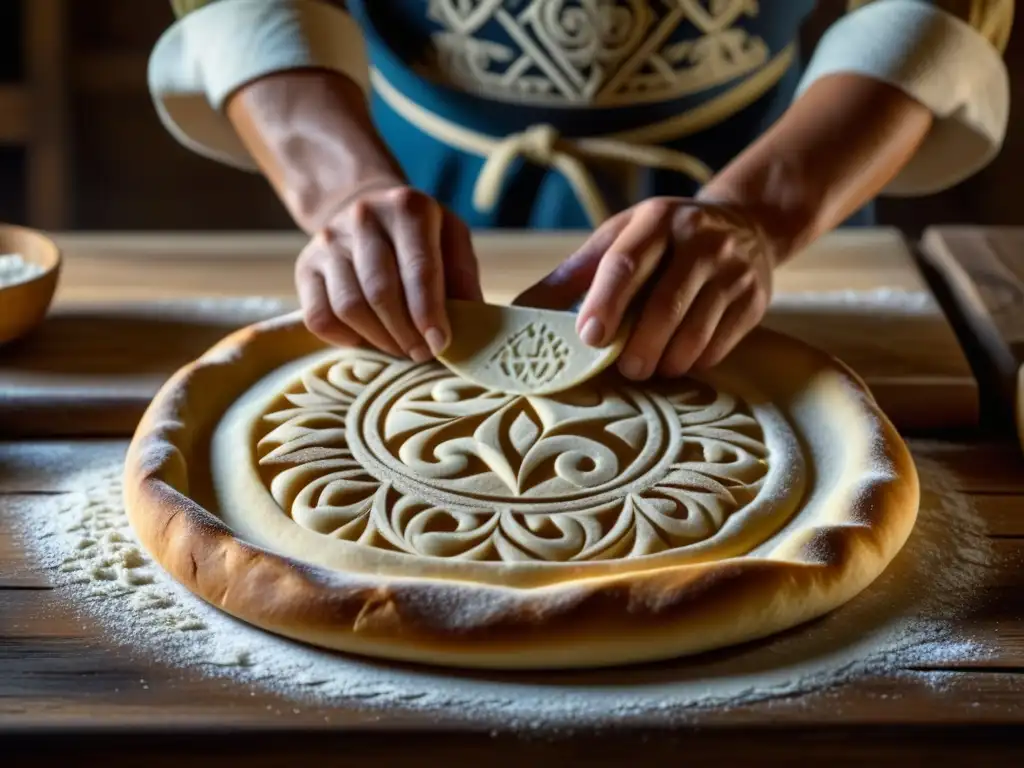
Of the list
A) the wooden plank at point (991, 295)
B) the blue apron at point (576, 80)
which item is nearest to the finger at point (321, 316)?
the blue apron at point (576, 80)

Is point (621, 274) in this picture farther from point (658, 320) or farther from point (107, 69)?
point (107, 69)

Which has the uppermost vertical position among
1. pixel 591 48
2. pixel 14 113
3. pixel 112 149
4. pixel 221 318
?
pixel 591 48

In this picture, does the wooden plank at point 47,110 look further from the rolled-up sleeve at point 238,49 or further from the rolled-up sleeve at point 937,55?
the rolled-up sleeve at point 937,55

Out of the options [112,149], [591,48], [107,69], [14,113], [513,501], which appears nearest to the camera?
[513,501]

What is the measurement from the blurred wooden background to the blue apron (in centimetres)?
105

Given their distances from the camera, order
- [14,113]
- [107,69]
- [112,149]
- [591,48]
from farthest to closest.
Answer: [112,149] → [107,69] → [14,113] → [591,48]

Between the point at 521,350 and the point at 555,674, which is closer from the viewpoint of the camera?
the point at 555,674

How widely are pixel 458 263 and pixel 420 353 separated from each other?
0.36 feet

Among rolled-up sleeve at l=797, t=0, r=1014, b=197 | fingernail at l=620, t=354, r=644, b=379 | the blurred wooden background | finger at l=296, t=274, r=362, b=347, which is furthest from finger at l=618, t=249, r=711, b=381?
the blurred wooden background

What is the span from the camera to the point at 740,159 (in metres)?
1.18

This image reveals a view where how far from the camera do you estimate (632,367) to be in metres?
1.00

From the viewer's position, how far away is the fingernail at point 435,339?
39.6 inches

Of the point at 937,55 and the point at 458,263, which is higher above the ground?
the point at 937,55

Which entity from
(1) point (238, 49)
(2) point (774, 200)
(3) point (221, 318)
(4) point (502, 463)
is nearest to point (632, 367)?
(4) point (502, 463)
